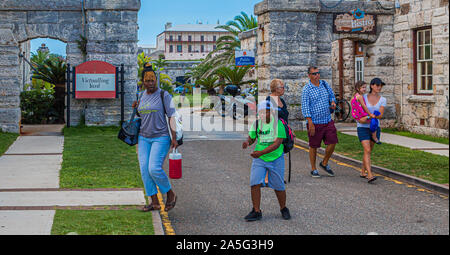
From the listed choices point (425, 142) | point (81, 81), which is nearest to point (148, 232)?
point (425, 142)

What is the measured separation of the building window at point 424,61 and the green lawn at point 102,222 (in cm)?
1240

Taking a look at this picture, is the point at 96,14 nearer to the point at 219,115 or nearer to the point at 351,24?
the point at 351,24

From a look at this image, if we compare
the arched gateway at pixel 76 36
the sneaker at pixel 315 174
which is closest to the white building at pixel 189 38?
the arched gateway at pixel 76 36

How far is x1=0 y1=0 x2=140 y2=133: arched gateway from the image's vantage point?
59.4 feet

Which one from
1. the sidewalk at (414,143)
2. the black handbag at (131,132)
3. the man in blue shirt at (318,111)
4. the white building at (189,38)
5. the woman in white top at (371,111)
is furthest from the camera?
the white building at (189,38)

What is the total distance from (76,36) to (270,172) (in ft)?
42.5

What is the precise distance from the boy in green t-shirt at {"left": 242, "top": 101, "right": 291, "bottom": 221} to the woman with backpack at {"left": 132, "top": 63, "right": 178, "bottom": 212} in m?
1.04

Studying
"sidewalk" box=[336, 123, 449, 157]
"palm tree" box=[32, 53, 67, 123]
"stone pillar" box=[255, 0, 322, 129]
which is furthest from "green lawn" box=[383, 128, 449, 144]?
"palm tree" box=[32, 53, 67, 123]

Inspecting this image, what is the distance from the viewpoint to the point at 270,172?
7289 mm

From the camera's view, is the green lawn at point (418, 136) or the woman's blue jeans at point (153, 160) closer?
the woman's blue jeans at point (153, 160)

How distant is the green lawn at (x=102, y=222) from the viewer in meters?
6.43

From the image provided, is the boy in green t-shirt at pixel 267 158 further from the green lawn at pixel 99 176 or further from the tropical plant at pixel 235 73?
the tropical plant at pixel 235 73

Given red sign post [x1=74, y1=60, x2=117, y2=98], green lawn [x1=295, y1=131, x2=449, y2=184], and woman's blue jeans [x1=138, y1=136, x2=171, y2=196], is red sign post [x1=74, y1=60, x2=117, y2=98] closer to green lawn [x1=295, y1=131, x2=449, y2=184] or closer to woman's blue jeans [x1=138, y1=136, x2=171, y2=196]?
green lawn [x1=295, y1=131, x2=449, y2=184]

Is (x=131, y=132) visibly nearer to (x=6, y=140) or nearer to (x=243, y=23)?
(x=6, y=140)
